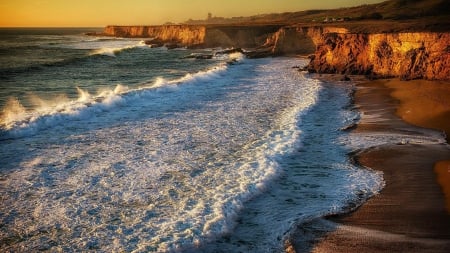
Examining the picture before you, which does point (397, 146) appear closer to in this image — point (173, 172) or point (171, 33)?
point (173, 172)

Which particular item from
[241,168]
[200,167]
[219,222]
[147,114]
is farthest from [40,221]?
[147,114]

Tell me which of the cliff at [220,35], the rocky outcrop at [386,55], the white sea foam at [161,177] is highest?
the cliff at [220,35]

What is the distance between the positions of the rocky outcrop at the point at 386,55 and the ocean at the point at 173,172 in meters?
7.05

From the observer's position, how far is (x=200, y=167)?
11078 millimetres

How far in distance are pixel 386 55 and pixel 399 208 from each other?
71.4 ft

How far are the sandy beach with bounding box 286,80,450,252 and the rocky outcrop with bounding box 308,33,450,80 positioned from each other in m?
8.80

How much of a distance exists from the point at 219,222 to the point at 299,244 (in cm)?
156

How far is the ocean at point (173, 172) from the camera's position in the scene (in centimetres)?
768

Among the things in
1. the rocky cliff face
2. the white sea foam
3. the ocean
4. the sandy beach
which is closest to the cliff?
the rocky cliff face

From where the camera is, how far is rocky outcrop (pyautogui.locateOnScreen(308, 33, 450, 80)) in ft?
78.5

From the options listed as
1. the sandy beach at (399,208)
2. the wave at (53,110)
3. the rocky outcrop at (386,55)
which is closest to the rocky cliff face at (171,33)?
the rocky outcrop at (386,55)

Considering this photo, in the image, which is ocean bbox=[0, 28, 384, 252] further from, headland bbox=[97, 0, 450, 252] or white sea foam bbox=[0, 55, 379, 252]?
headland bbox=[97, 0, 450, 252]

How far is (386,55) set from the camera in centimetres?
2823

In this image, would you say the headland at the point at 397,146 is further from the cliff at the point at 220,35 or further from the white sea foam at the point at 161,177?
the cliff at the point at 220,35
